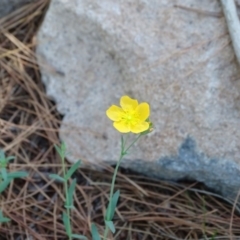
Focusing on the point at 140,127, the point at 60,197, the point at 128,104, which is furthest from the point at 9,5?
the point at 140,127

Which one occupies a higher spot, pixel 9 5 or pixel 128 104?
pixel 9 5

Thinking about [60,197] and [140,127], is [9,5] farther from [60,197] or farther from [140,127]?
[140,127]

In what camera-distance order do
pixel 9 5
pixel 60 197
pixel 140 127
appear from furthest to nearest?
pixel 9 5 < pixel 60 197 < pixel 140 127

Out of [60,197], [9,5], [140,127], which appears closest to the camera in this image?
[140,127]

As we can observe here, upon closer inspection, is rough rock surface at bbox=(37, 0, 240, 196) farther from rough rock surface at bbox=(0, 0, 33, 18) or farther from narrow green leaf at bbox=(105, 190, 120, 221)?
narrow green leaf at bbox=(105, 190, 120, 221)

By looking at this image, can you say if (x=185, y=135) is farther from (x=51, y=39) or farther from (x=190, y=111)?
(x=51, y=39)

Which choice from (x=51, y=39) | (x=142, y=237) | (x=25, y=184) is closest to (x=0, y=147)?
(x=25, y=184)

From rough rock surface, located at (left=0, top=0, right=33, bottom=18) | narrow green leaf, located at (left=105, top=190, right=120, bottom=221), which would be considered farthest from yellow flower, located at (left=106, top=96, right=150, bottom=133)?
rough rock surface, located at (left=0, top=0, right=33, bottom=18)
